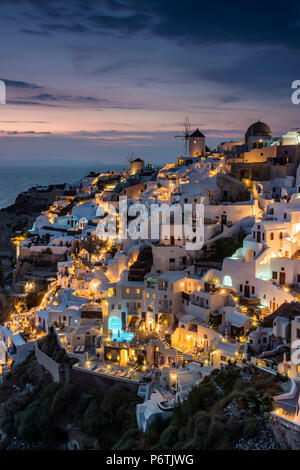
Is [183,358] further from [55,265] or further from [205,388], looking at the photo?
[55,265]

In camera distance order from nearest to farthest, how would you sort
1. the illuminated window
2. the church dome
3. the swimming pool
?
the illuminated window < the swimming pool < the church dome

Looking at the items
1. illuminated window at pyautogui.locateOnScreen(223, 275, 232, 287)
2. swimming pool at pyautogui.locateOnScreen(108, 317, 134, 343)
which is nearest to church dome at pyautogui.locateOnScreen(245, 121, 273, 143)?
illuminated window at pyautogui.locateOnScreen(223, 275, 232, 287)

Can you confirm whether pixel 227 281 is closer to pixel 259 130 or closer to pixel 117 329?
pixel 117 329

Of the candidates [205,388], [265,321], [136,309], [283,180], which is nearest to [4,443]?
[136,309]

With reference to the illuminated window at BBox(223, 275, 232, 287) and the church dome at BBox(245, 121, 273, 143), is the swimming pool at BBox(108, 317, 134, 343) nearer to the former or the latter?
the illuminated window at BBox(223, 275, 232, 287)

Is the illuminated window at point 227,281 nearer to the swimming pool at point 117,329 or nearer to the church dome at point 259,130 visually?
the swimming pool at point 117,329

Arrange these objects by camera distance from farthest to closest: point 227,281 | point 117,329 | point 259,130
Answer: point 259,130 → point 117,329 → point 227,281

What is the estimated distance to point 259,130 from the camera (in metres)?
37.2

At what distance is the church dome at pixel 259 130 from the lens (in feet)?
122

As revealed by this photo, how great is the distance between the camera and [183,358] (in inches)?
750

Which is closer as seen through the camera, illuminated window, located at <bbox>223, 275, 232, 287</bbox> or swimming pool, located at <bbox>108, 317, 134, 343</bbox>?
illuminated window, located at <bbox>223, 275, 232, 287</bbox>

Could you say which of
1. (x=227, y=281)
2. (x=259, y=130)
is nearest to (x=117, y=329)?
(x=227, y=281)

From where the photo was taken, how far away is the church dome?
3709 centimetres

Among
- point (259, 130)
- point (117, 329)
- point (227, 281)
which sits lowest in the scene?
point (117, 329)
